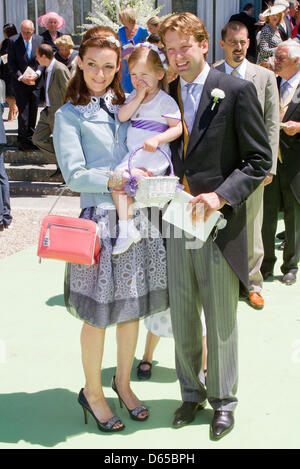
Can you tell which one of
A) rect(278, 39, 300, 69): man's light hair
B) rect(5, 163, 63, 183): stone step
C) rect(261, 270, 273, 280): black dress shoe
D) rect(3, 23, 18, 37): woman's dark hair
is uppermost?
rect(278, 39, 300, 69): man's light hair

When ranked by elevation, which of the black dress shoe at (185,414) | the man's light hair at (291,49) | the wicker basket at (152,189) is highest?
the man's light hair at (291,49)

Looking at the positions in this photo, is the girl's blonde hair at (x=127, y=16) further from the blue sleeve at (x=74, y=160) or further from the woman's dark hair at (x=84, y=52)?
the blue sleeve at (x=74, y=160)

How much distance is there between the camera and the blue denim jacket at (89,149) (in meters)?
3.06

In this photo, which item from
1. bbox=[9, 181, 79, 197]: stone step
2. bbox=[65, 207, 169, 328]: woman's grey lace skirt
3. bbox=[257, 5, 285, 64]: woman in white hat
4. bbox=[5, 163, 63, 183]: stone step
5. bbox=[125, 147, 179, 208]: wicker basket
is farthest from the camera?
bbox=[5, 163, 63, 183]: stone step

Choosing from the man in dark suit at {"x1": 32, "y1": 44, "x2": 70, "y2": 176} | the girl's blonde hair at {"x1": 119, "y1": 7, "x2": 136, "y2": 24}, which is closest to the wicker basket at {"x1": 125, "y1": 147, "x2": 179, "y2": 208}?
the girl's blonde hair at {"x1": 119, "y1": 7, "x2": 136, "y2": 24}

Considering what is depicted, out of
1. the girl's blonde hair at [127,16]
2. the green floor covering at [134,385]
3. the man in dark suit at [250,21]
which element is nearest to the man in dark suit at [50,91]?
the girl's blonde hair at [127,16]

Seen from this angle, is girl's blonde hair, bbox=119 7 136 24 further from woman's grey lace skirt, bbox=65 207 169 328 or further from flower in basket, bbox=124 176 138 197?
flower in basket, bbox=124 176 138 197

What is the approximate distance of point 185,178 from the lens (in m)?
3.15

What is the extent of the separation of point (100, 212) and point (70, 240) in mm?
228

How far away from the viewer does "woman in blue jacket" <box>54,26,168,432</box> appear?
3.09 meters

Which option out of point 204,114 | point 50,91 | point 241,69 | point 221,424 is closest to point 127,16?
point 50,91

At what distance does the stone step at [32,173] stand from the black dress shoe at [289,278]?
538 cm

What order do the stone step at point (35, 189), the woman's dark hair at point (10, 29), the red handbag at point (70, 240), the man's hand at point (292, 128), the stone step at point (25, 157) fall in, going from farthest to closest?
1. the woman's dark hair at point (10, 29)
2. the stone step at point (25, 157)
3. the stone step at point (35, 189)
4. the man's hand at point (292, 128)
5. the red handbag at point (70, 240)

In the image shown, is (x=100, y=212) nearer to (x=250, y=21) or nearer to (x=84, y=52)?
(x=84, y=52)
